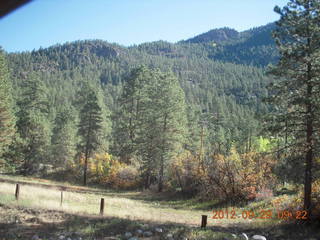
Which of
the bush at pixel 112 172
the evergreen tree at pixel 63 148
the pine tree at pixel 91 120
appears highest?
the pine tree at pixel 91 120

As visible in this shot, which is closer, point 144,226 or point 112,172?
point 144,226

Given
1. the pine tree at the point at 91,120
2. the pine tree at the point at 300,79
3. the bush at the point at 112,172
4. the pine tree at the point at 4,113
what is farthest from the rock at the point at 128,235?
the pine tree at the point at 91,120

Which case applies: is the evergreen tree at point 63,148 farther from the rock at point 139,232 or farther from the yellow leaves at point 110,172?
the rock at point 139,232

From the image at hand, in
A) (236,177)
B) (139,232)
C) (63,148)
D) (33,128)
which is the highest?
(33,128)

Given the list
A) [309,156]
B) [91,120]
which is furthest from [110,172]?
[309,156]

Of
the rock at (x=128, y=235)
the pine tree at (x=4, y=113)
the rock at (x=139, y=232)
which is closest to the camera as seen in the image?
the rock at (x=128, y=235)

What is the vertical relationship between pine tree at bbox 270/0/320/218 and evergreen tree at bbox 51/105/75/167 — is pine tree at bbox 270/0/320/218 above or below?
above

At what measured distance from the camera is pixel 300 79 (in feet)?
43.9

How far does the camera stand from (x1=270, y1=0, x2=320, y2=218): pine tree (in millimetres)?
12984

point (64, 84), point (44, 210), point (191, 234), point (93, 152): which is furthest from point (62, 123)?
point (64, 84)

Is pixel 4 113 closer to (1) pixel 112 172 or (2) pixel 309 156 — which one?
(1) pixel 112 172

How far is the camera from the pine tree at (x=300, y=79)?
1298 centimetres
